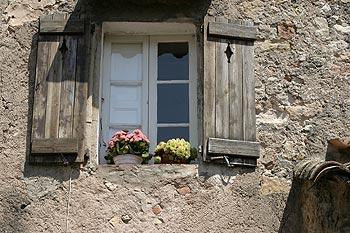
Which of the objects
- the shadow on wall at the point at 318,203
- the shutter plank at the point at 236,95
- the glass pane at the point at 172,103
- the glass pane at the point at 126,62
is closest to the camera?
the shadow on wall at the point at 318,203

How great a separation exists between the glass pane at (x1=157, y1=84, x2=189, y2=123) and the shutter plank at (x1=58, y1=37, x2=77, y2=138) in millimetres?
777

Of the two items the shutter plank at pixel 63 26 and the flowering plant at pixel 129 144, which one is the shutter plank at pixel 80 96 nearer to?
the shutter plank at pixel 63 26

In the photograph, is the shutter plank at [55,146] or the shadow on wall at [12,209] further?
the shutter plank at [55,146]

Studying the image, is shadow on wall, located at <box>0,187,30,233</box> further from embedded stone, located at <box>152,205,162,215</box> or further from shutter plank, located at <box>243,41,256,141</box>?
shutter plank, located at <box>243,41,256,141</box>

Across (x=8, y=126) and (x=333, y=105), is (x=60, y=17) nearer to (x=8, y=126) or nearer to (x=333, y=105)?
(x=8, y=126)

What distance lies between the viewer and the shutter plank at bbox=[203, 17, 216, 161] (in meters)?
5.70

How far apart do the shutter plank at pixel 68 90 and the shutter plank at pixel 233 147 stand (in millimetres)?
1118

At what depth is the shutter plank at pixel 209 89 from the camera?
18.7 ft

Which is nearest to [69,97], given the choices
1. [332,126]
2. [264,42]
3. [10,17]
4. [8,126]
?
[8,126]

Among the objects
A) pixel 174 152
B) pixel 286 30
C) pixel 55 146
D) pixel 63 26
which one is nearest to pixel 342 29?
pixel 286 30

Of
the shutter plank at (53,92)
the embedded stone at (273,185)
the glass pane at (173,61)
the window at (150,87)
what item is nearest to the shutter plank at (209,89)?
the window at (150,87)

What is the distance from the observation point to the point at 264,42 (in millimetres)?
6090

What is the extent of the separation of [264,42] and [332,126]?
2.99ft

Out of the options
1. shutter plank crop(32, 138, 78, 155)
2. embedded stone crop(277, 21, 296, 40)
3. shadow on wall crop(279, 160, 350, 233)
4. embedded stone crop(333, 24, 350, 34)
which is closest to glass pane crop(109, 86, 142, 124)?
shutter plank crop(32, 138, 78, 155)
